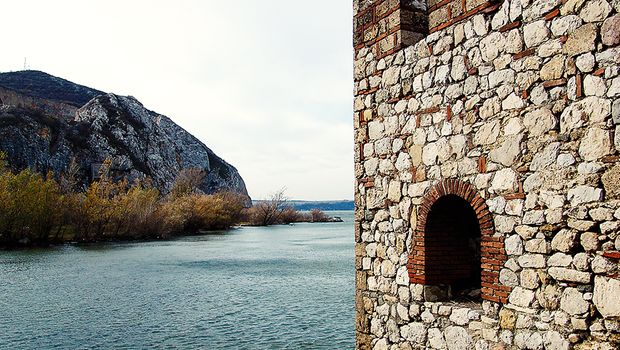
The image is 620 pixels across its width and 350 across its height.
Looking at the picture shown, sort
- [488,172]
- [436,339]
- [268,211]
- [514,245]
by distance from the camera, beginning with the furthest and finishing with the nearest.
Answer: [268,211] → [436,339] → [488,172] → [514,245]

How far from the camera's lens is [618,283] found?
3914mm

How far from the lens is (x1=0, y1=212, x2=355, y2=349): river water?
40.6 feet

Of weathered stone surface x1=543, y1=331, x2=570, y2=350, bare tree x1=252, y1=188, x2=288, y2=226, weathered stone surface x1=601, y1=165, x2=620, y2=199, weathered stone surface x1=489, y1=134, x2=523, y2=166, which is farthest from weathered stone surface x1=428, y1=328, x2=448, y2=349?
bare tree x1=252, y1=188, x2=288, y2=226

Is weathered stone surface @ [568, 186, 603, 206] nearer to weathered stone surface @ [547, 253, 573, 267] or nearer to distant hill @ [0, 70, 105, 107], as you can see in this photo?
weathered stone surface @ [547, 253, 573, 267]

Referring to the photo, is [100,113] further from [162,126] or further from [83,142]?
[162,126]

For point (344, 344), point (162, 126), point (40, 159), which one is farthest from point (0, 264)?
point (162, 126)

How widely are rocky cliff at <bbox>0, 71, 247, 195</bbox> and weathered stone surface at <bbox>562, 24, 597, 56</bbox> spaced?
7335 cm

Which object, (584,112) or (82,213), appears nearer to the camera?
(584,112)

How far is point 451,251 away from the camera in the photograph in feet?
18.7

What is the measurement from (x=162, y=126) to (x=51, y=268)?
9022 centimetres

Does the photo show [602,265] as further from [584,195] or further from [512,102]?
[512,102]

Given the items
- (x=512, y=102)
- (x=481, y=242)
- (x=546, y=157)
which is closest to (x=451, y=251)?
(x=481, y=242)

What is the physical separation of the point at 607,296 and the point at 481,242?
1.25 metres

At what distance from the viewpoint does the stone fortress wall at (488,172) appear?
4.08 meters
